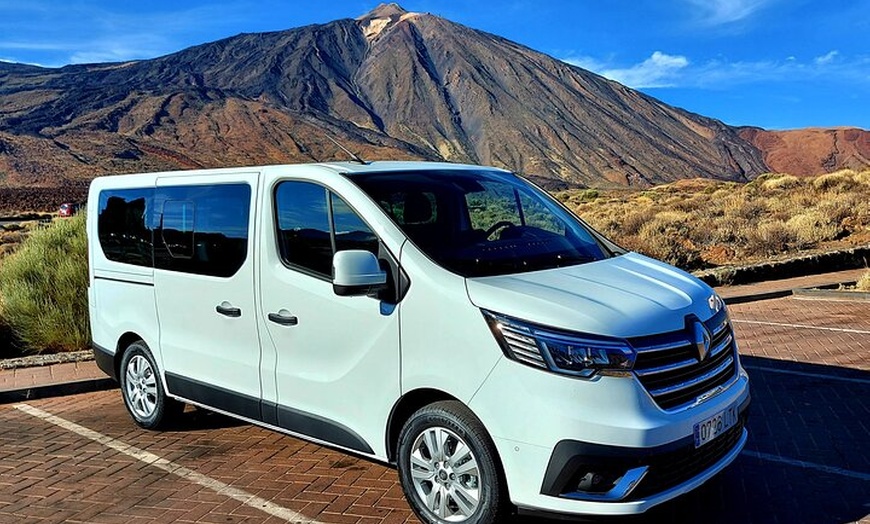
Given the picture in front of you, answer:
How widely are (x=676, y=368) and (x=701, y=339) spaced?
0.82ft

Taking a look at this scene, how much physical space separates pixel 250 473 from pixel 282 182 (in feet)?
6.37

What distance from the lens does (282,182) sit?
191 inches

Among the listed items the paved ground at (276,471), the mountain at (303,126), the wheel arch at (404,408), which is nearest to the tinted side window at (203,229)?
the paved ground at (276,471)

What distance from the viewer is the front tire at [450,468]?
3.75 m

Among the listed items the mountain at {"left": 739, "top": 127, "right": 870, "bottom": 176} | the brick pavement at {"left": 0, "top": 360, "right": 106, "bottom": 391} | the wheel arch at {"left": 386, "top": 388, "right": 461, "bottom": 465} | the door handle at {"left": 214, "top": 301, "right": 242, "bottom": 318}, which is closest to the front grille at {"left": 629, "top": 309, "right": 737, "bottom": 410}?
the wheel arch at {"left": 386, "top": 388, "right": 461, "bottom": 465}

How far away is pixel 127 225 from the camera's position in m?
6.13

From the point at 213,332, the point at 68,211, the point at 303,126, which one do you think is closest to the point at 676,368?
the point at 213,332

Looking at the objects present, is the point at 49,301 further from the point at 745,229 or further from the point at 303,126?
the point at 303,126

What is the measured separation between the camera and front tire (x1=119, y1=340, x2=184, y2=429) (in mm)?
5941

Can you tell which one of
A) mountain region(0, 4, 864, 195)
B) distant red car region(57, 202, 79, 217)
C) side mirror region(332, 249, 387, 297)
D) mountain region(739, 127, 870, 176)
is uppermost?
mountain region(0, 4, 864, 195)

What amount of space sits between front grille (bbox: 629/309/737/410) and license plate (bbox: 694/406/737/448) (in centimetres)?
13

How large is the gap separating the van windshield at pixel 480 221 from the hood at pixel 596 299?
0.19 m

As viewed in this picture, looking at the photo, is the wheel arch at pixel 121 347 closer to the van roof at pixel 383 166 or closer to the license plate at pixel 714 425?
the van roof at pixel 383 166

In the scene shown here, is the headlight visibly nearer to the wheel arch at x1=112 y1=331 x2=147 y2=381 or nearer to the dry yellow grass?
the wheel arch at x1=112 y1=331 x2=147 y2=381
